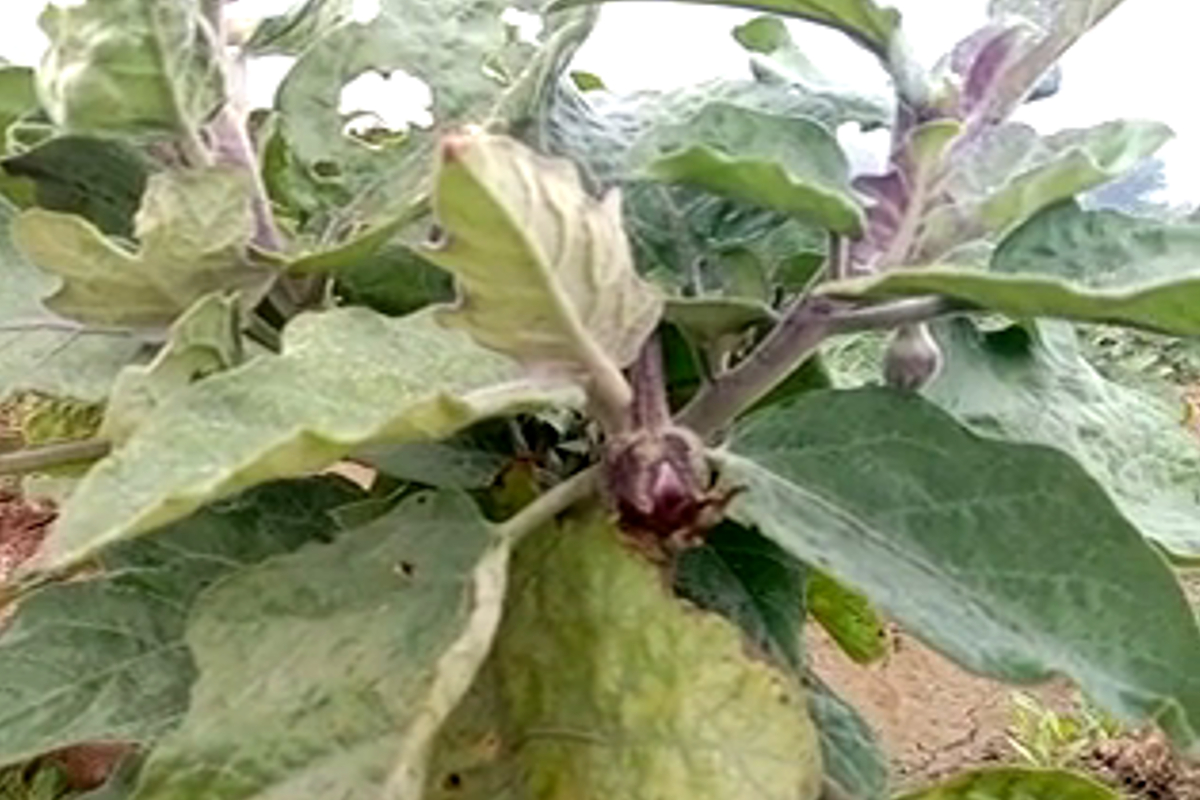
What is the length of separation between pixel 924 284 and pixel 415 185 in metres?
0.13

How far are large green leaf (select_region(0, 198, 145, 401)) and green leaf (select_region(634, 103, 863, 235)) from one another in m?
0.11

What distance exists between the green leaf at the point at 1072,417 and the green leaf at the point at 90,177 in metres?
0.16

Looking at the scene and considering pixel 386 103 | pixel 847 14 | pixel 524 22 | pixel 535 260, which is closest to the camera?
pixel 535 260

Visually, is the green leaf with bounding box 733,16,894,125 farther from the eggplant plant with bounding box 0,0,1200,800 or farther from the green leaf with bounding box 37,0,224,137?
the green leaf with bounding box 37,0,224,137

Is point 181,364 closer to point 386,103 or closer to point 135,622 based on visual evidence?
point 135,622

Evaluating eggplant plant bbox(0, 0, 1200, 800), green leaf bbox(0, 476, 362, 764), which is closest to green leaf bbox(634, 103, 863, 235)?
eggplant plant bbox(0, 0, 1200, 800)

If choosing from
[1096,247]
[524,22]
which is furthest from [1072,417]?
[524,22]

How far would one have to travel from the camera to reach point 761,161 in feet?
1.11

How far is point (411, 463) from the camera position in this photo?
16.6 inches

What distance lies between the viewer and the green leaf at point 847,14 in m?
0.38

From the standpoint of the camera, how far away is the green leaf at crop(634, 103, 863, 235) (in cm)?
34

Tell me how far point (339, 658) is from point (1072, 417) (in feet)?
0.56

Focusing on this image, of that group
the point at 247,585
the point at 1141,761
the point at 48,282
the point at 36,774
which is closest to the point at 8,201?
the point at 48,282

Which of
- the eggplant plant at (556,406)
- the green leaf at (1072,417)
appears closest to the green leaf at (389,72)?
the eggplant plant at (556,406)
